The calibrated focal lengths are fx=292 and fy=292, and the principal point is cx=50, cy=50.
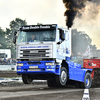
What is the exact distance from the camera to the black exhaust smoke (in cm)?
2041

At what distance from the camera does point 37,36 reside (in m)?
14.7

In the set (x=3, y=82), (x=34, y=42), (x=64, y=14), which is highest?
(x=64, y=14)

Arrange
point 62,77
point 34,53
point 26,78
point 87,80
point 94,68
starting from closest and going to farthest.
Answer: point 34,53 → point 62,77 → point 26,78 → point 87,80 → point 94,68

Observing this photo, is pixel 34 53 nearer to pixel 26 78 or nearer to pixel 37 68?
pixel 37 68

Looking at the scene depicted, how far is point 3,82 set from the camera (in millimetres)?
19859

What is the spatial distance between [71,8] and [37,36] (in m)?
8.31

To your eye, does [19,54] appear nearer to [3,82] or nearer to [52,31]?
[52,31]

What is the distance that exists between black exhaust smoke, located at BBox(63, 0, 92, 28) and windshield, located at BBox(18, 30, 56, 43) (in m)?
4.82

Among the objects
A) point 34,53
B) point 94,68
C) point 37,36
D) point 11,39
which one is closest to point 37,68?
point 34,53

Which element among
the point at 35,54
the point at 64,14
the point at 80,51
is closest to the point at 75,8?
the point at 64,14

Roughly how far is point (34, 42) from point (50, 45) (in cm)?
86

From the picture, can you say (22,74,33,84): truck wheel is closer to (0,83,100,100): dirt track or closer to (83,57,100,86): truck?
(0,83,100,100): dirt track

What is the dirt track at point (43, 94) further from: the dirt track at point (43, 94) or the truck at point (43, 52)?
the truck at point (43, 52)

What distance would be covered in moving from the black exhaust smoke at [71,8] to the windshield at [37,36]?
4822 millimetres
